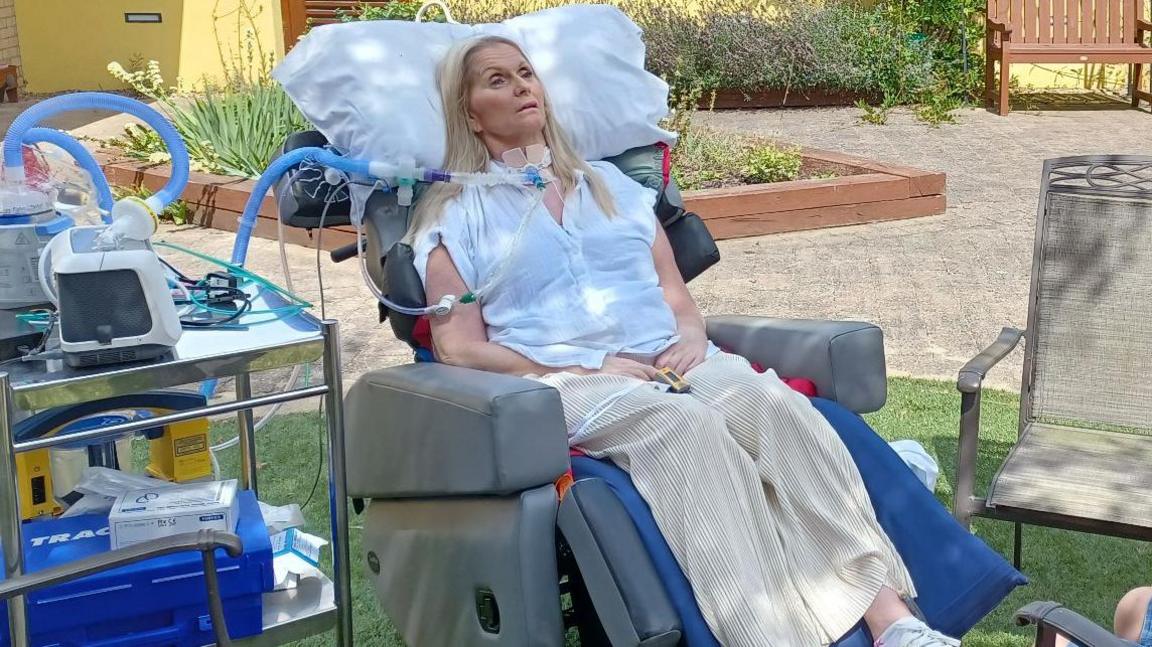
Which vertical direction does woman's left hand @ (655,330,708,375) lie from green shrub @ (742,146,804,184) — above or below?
below

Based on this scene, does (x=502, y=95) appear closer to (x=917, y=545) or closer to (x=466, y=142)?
(x=466, y=142)

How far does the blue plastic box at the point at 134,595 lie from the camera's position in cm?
224

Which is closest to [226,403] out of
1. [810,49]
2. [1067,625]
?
[1067,625]

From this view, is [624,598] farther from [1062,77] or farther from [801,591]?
[1062,77]

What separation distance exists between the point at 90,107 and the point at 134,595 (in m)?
1.00

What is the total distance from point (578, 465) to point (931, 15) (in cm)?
820

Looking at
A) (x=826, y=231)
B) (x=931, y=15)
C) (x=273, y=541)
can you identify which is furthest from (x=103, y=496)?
(x=931, y=15)

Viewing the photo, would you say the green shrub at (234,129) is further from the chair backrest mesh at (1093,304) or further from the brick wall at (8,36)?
the chair backrest mesh at (1093,304)

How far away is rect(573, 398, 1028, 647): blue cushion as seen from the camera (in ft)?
7.90

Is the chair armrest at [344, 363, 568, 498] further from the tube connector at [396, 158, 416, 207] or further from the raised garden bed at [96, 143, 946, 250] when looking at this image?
the raised garden bed at [96, 143, 946, 250]

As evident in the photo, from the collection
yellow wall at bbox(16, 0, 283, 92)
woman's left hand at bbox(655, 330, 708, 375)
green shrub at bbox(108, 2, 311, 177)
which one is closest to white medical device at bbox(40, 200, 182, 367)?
woman's left hand at bbox(655, 330, 708, 375)

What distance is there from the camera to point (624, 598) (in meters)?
2.27

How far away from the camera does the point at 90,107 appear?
2617mm

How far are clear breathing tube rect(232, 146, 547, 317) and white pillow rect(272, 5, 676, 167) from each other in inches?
2.8
